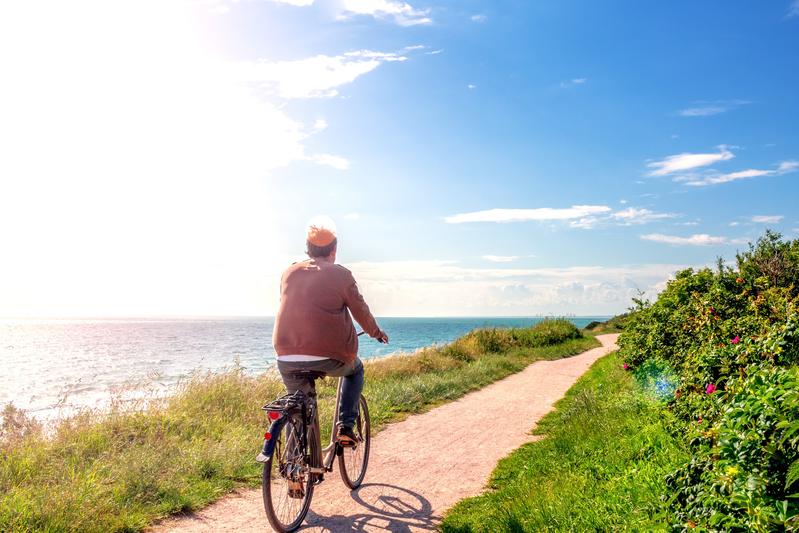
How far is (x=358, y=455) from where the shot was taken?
662 cm

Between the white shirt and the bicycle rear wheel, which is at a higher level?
the white shirt

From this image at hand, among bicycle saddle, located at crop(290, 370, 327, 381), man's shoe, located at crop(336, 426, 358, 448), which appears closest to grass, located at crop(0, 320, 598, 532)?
man's shoe, located at crop(336, 426, 358, 448)

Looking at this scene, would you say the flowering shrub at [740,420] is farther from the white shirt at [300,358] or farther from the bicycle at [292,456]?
the bicycle at [292,456]

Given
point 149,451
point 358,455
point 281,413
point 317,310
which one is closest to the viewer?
point 281,413

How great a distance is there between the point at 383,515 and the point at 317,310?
7.73 feet

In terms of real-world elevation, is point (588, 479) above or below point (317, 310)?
below

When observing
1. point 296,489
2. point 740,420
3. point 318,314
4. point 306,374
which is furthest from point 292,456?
point 740,420

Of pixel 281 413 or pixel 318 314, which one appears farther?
pixel 318 314

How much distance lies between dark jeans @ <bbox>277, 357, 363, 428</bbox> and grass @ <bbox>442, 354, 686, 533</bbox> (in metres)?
1.46

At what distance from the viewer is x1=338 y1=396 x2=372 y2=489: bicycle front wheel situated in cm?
643

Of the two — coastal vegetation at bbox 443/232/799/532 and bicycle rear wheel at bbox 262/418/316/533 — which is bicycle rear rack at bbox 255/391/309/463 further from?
coastal vegetation at bbox 443/232/799/532

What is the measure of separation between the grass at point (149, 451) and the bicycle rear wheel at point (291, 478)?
4.24 ft

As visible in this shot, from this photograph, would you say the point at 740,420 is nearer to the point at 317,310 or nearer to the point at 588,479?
the point at 588,479

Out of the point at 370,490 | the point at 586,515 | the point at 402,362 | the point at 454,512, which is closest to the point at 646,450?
the point at 586,515
